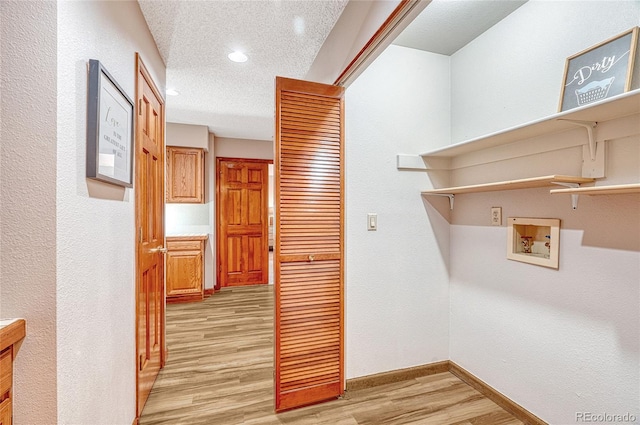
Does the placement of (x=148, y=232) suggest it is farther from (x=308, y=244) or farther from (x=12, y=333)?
(x=12, y=333)

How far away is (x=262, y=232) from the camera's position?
495 cm

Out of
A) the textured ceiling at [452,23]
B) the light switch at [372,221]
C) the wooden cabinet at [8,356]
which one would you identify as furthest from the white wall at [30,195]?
the textured ceiling at [452,23]

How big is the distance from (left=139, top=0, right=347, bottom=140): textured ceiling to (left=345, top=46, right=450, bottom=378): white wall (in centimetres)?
55

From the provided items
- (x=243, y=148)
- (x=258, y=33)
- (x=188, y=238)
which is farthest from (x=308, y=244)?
(x=243, y=148)

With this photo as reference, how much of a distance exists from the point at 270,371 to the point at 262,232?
290 centimetres

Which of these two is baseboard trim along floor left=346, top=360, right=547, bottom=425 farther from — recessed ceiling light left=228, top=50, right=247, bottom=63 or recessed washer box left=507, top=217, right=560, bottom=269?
recessed ceiling light left=228, top=50, right=247, bottom=63

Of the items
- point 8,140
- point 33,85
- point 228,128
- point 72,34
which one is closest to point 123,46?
point 72,34

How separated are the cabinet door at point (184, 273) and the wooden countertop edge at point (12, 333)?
3355 mm

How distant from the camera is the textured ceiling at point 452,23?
172 cm

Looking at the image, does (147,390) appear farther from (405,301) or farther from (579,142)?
(579,142)

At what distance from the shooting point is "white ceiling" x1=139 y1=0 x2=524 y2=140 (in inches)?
67.9

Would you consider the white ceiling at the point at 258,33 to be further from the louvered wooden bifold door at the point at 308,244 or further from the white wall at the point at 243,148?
the white wall at the point at 243,148

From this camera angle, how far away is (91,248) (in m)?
1.10

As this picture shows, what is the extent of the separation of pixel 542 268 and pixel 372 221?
1.02m
